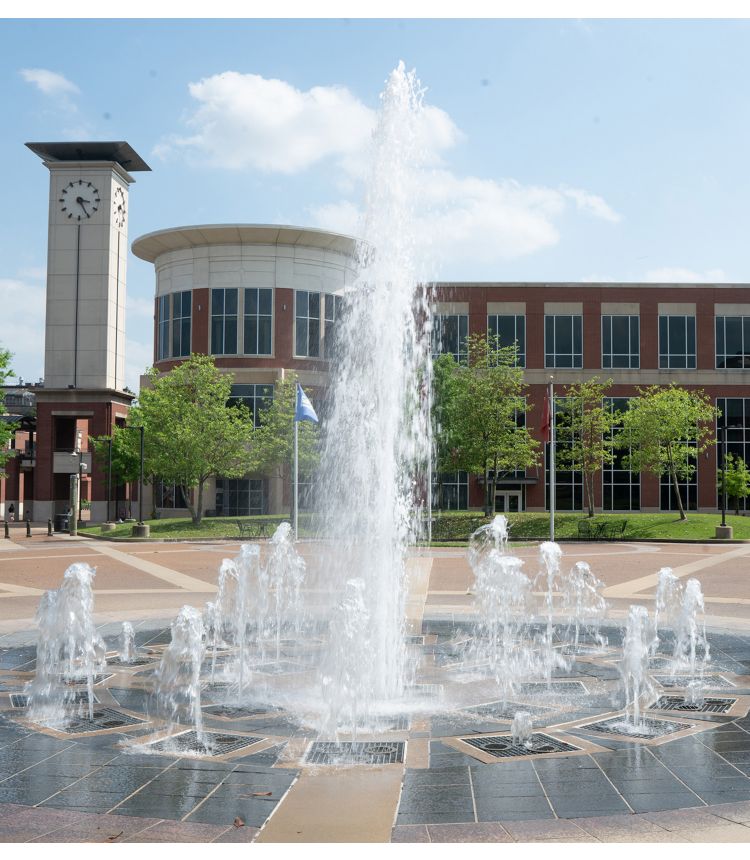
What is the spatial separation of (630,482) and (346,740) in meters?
50.1

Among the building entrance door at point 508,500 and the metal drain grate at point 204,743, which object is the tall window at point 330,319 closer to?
the building entrance door at point 508,500

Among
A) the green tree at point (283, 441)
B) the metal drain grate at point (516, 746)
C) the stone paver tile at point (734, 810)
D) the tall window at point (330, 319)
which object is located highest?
the tall window at point (330, 319)

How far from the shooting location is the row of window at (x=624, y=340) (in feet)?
183

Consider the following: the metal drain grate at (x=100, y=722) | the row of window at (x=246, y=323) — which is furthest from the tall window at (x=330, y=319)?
the metal drain grate at (x=100, y=722)

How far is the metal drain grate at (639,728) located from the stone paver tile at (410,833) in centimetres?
319

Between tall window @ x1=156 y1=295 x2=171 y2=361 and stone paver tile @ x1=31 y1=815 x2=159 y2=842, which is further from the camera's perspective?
tall window @ x1=156 y1=295 x2=171 y2=361

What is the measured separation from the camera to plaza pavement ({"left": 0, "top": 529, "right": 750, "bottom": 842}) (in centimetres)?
554

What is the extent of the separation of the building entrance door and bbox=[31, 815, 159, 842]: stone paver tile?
5064 centimetres

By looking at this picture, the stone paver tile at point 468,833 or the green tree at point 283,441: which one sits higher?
the green tree at point 283,441

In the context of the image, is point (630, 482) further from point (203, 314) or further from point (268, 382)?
point (203, 314)

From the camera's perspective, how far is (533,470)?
2184 inches

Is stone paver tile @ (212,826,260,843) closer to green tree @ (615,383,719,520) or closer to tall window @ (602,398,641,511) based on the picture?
green tree @ (615,383,719,520)

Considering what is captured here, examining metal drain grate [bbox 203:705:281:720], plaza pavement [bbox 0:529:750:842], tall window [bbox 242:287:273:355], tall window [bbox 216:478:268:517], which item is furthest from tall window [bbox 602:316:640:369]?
metal drain grate [bbox 203:705:281:720]

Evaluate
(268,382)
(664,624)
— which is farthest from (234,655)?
(268,382)
